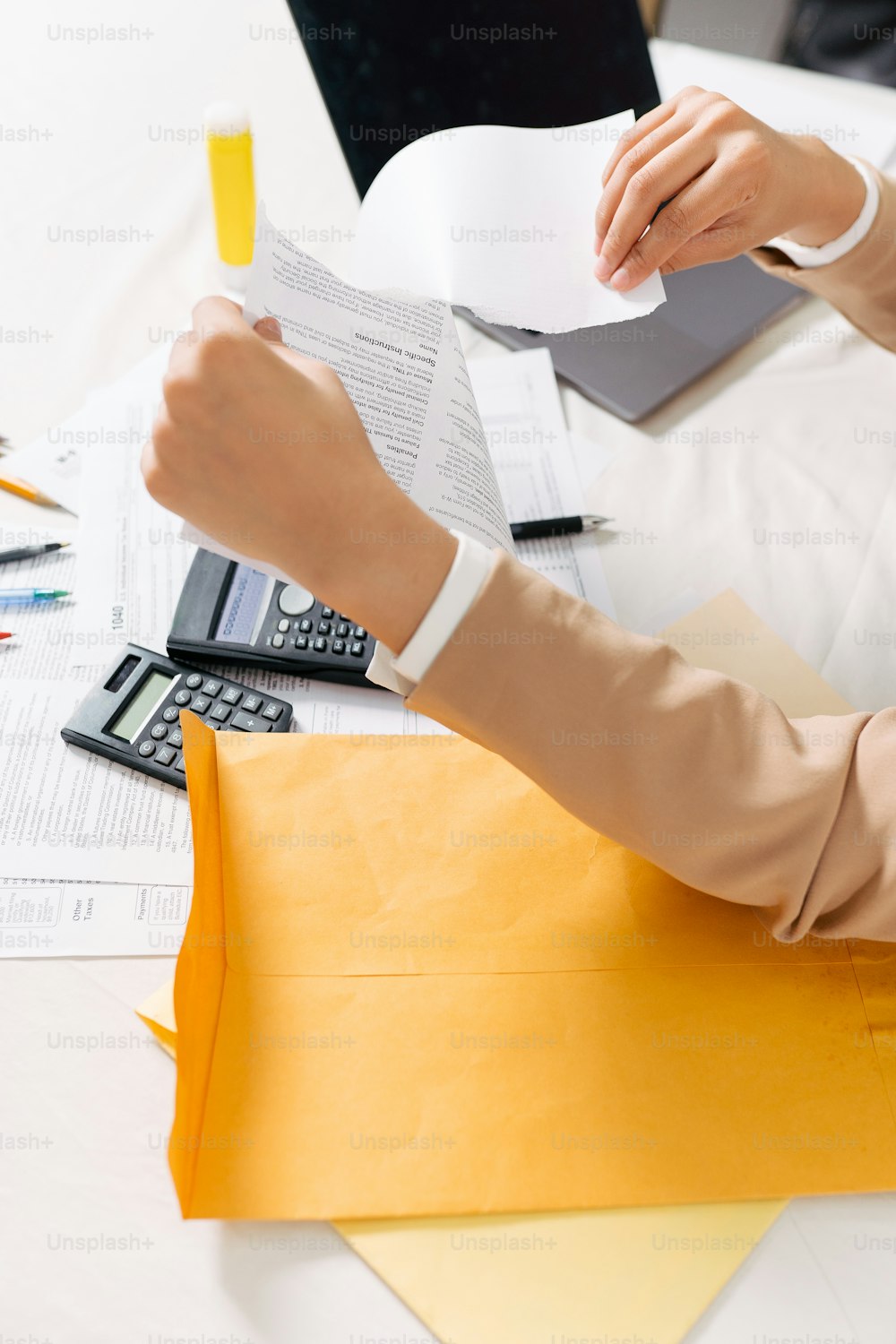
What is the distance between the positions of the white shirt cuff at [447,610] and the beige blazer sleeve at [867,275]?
0.48 meters

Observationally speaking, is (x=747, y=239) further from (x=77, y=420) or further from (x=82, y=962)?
(x=82, y=962)

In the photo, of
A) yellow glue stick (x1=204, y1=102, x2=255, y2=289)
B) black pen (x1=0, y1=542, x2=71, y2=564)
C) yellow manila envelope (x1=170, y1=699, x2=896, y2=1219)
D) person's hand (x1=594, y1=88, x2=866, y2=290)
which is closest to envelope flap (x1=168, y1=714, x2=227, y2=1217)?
yellow manila envelope (x1=170, y1=699, x2=896, y2=1219)

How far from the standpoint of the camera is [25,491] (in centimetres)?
73

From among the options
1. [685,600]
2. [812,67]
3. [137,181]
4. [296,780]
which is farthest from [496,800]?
[812,67]

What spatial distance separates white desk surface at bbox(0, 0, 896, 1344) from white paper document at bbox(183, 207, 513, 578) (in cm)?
18

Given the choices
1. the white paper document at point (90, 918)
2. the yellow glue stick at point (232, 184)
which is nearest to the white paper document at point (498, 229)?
the yellow glue stick at point (232, 184)

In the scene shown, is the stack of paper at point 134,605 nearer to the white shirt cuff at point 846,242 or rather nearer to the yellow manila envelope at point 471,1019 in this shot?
the yellow manila envelope at point 471,1019

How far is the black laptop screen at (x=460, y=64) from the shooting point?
750 millimetres

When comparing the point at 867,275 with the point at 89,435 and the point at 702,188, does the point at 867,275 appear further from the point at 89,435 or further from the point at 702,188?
the point at 89,435

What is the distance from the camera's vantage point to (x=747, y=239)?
706 millimetres

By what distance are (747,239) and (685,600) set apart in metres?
0.26

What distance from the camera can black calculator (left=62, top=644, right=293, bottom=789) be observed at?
0.59 m

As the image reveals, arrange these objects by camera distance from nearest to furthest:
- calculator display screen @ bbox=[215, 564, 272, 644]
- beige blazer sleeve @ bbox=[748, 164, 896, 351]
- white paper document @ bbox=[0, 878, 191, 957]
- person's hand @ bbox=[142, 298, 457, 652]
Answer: person's hand @ bbox=[142, 298, 457, 652] < white paper document @ bbox=[0, 878, 191, 957] < calculator display screen @ bbox=[215, 564, 272, 644] < beige blazer sleeve @ bbox=[748, 164, 896, 351]

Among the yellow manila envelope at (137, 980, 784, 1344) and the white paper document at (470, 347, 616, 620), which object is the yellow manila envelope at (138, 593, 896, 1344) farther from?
the white paper document at (470, 347, 616, 620)
